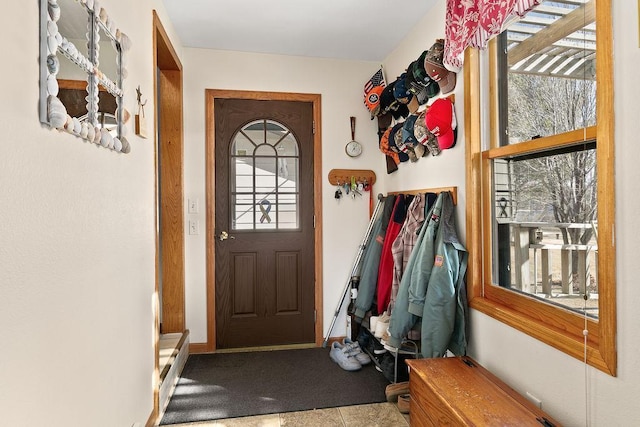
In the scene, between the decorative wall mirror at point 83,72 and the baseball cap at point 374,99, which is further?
the baseball cap at point 374,99

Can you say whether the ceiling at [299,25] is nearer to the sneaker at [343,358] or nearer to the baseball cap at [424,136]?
the baseball cap at [424,136]

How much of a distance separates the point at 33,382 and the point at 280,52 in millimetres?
2799

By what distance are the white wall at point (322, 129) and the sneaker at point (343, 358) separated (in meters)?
0.31

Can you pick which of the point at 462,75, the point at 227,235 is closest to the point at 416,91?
the point at 462,75

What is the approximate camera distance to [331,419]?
2070mm

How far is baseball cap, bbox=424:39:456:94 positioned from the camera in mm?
2127

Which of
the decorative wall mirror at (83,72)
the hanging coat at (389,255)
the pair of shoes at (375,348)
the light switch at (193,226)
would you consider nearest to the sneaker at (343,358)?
the pair of shoes at (375,348)

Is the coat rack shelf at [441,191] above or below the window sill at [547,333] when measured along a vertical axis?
above

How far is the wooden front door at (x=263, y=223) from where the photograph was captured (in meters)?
3.05

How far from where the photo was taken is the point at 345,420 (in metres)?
2.06

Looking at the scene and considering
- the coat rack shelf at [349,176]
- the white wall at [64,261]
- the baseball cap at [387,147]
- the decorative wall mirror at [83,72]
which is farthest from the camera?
the coat rack shelf at [349,176]

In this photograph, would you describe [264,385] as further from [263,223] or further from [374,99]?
[374,99]

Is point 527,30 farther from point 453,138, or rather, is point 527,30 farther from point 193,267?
point 193,267

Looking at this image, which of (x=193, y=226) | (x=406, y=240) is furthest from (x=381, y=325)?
(x=193, y=226)
